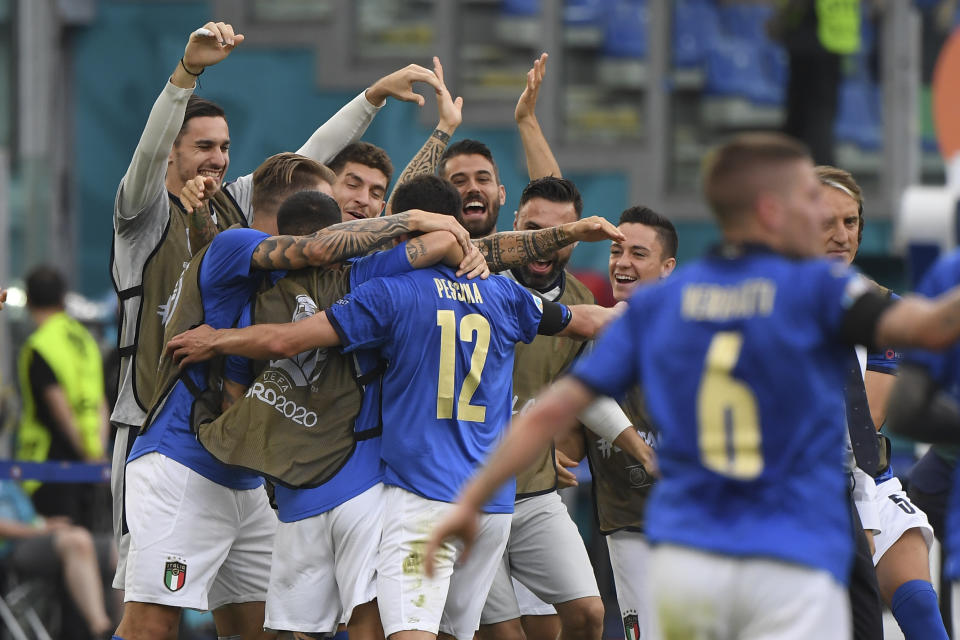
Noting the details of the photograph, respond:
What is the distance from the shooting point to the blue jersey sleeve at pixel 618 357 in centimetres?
406

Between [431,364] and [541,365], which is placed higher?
[431,364]

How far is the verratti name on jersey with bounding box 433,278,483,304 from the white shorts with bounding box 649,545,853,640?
2181 millimetres

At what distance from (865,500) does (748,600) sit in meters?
2.91

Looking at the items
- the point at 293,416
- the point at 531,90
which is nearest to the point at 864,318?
the point at 293,416

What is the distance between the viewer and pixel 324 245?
5.77m

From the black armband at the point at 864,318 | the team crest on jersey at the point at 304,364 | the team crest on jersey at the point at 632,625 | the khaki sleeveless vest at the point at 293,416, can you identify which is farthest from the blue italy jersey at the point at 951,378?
the team crest on jersey at the point at 632,625

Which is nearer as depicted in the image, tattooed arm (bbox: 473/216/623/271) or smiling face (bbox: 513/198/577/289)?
tattooed arm (bbox: 473/216/623/271)

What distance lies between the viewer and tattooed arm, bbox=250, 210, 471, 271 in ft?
19.0

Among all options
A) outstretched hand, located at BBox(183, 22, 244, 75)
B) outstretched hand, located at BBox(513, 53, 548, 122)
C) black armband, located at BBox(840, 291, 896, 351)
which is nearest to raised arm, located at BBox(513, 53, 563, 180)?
outstretched hand, located at BBox(513, 53, 548, 122)

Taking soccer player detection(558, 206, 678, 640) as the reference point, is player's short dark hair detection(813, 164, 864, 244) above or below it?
above

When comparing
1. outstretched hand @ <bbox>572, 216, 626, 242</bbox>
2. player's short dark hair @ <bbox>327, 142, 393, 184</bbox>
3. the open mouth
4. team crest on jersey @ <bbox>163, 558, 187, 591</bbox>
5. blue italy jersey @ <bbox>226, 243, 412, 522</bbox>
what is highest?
player's short dark hair @ <bbox>327, 142, 393, 184</bbox>

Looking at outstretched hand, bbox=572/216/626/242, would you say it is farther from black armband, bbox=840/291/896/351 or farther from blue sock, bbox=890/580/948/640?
black armband, bbox=840/291/896/351

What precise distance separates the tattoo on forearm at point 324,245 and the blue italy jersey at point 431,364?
16 centimetres

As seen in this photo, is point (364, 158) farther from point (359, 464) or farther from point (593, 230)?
A: point (359, 464)
